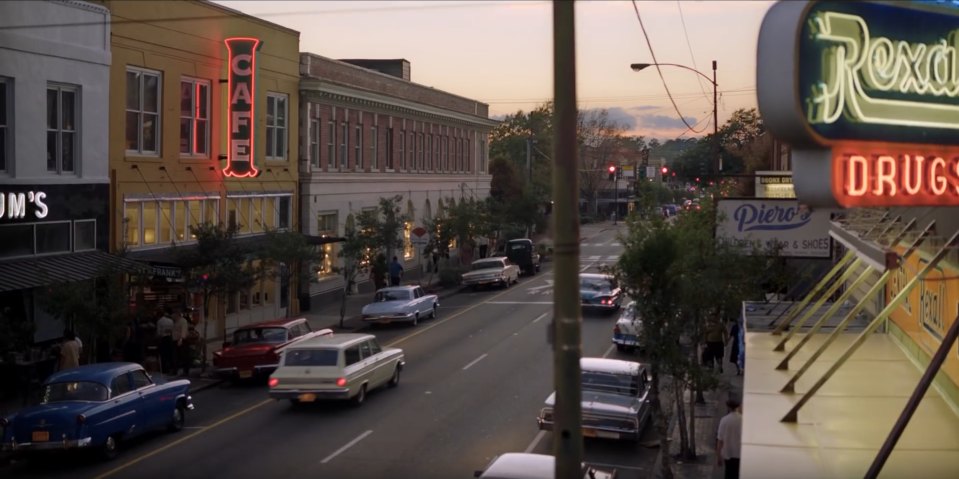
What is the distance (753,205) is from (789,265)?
205 inches

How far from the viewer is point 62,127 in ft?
88.2

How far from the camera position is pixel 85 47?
2730 centimetres

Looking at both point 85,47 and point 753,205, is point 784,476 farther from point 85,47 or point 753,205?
point 85,47

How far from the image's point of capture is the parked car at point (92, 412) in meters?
16.5

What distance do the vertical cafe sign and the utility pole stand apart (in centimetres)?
2711

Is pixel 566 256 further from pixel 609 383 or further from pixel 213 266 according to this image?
pixel 213 266

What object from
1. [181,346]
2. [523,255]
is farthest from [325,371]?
[523,255]

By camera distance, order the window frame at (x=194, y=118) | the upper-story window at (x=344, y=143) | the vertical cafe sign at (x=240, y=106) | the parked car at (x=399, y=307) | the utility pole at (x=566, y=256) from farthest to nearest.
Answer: the upper-story window at (x=344, y=143), the parked car at (x=399, y=307), the vertical cafe sign at (x=240, y=106), the window frame at (x=194, y=118), the utility pole at (x=566, y=256)

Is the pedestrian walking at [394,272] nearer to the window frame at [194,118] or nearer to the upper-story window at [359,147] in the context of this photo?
the upper-story window at [359,147]

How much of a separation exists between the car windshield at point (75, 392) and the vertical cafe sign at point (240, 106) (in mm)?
17021

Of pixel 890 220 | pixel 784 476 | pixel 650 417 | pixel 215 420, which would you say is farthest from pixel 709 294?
pixel 215 420

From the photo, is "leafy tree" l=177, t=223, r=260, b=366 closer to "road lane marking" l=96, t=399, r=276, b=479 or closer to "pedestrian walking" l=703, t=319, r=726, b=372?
"road lane marking" l=96, t=399, r=276, b=479

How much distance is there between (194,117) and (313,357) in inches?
544

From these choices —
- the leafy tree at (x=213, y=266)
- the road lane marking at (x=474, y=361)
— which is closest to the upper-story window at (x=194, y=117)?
the leafy tree at (x=213, y=266)
